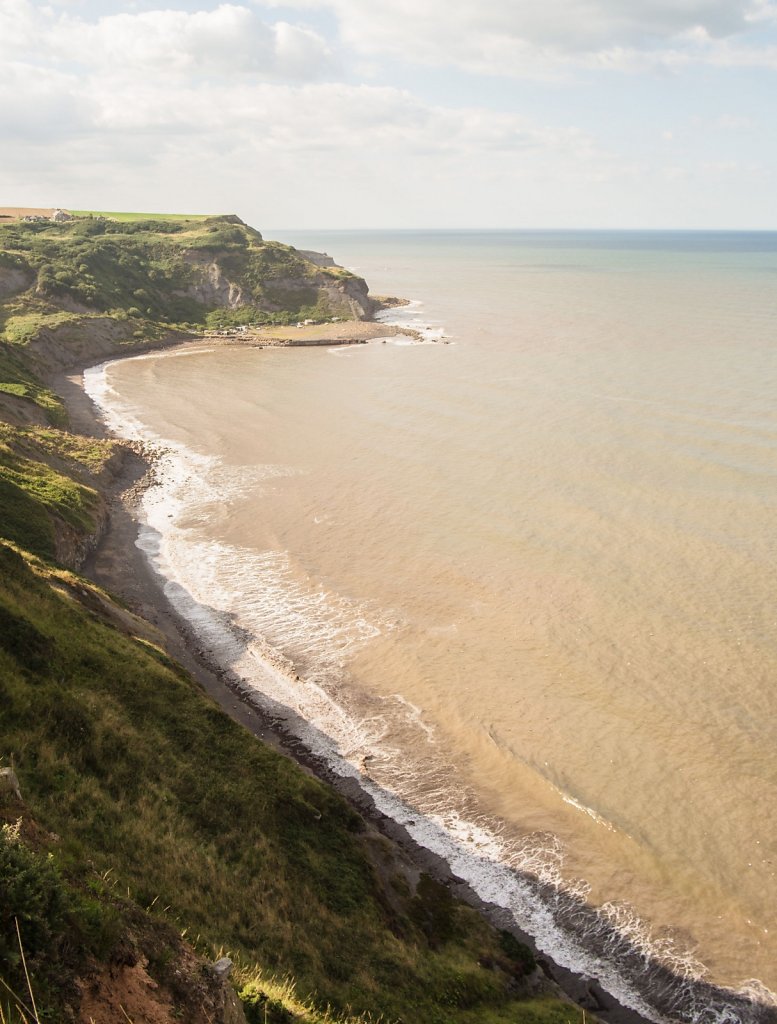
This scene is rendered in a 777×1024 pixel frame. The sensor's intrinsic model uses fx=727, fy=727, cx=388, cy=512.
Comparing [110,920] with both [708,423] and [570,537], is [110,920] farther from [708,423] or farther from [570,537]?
[708,423]

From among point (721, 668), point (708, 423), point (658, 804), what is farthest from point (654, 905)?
point (708, 423)

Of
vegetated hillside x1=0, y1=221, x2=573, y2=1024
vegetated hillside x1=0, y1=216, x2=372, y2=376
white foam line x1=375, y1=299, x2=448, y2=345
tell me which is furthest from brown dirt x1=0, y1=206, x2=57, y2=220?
vegetated hillside x1=0, y1=221, x2=573, y2=1024

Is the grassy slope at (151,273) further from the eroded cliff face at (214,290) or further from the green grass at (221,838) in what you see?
the green grass at (221,838)

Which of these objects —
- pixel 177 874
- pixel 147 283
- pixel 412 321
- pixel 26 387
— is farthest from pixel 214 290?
pixel 177 874

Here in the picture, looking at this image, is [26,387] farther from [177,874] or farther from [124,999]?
[124,999]

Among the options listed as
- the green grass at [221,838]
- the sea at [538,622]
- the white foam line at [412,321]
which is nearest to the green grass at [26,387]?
the sea at [538,622]

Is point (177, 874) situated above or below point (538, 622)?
above
